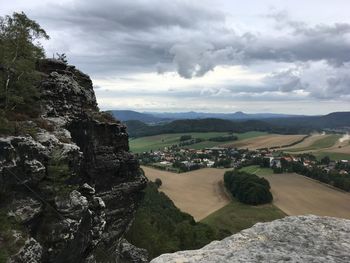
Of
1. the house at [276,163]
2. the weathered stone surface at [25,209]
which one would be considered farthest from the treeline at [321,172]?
the weathered stone surface at [25,209]

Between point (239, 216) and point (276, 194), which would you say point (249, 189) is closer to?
point (276, 194)

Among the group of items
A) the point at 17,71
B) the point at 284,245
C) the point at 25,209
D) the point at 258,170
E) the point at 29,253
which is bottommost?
the point at 258,170

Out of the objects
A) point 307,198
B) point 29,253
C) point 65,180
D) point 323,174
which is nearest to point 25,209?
point 29,253

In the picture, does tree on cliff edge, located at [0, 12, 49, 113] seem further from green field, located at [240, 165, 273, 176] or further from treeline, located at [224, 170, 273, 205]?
green field, located at [240, 165, 273, 176]

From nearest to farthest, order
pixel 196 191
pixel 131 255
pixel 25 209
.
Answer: pixel 25 209
pixel 131 255
pixel 196 191

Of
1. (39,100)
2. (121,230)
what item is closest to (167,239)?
(121,230)

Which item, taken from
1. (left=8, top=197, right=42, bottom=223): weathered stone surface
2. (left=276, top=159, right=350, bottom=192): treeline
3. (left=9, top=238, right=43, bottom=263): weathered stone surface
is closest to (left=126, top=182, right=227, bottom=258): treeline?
(left=8, top=197, right=42, bottom=223): weathered stone surface
